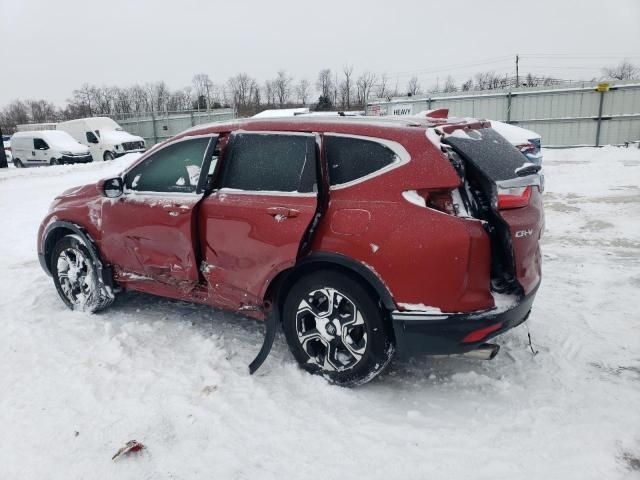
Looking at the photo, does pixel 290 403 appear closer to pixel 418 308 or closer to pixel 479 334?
pixel 418 308

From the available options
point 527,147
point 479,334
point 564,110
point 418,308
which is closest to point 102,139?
point 564,110

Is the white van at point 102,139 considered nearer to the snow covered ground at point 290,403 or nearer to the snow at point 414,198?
the snow covered ground at point 290,403

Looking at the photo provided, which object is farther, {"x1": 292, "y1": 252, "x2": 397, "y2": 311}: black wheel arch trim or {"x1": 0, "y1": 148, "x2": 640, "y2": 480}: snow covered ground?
{"x1": 292, "y1": 252, "x2": 397, "y2": 311}: black wheel arch trim

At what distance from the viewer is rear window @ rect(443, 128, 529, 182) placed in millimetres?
2977

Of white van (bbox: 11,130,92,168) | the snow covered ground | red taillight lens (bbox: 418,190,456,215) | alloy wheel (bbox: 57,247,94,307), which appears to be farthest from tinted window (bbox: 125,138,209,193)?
white van (bbox: 11,130,92,168)

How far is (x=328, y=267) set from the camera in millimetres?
3180

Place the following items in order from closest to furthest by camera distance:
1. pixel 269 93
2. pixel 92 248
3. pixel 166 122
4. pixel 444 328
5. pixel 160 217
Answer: pixel 444 328
pixel 160 217
pixel 92 248
pixel 166 122
pixel 269 93

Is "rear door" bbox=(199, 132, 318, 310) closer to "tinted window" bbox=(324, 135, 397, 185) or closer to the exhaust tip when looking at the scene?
"tinted window" bbox=(324, 135, 397, 185)

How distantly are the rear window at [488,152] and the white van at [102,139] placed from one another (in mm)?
26303

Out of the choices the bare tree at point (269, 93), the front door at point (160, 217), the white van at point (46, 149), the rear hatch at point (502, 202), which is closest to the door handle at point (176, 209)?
the front door at point (160, 217)

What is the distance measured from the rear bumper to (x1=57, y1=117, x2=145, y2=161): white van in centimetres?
2655

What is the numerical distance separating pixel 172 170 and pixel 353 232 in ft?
5.96

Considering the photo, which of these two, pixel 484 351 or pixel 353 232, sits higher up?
pixel 353 232

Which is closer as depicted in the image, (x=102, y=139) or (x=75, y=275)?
(x=75, y=275)
